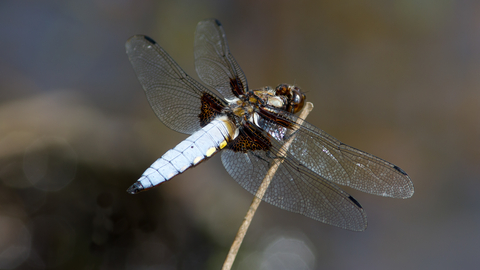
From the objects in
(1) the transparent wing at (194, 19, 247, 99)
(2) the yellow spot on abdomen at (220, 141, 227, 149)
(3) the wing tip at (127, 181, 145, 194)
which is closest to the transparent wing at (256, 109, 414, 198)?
(2) the yellow spot on abdomen at (220, 141, 227, 149)

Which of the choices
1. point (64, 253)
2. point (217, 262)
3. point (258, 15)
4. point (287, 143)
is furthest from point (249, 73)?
point (64, 253)

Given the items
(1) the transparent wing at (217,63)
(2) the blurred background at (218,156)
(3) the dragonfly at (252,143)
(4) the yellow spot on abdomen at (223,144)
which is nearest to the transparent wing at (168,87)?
(3) the dragonfly at (252,143)

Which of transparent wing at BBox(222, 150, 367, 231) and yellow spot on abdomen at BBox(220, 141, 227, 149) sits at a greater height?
yellow spot on abdomen at BBox(220, 141, 227, 149)

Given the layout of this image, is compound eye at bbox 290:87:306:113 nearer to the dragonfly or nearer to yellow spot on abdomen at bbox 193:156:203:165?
the dragonfly

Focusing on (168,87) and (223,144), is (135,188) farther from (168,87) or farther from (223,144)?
(168,87)

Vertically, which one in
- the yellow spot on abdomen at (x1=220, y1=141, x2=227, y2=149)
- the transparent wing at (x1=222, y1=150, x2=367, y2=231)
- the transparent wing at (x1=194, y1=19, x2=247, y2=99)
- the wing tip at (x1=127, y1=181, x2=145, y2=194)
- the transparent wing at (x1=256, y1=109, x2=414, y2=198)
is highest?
the transparent wing at (x1=194, y1=19, x2=247, y2=99)

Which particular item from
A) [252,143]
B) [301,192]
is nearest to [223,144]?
[252,143]

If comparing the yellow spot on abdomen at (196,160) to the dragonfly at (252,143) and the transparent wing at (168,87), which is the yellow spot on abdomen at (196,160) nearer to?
the dragonfly at (252,143)
